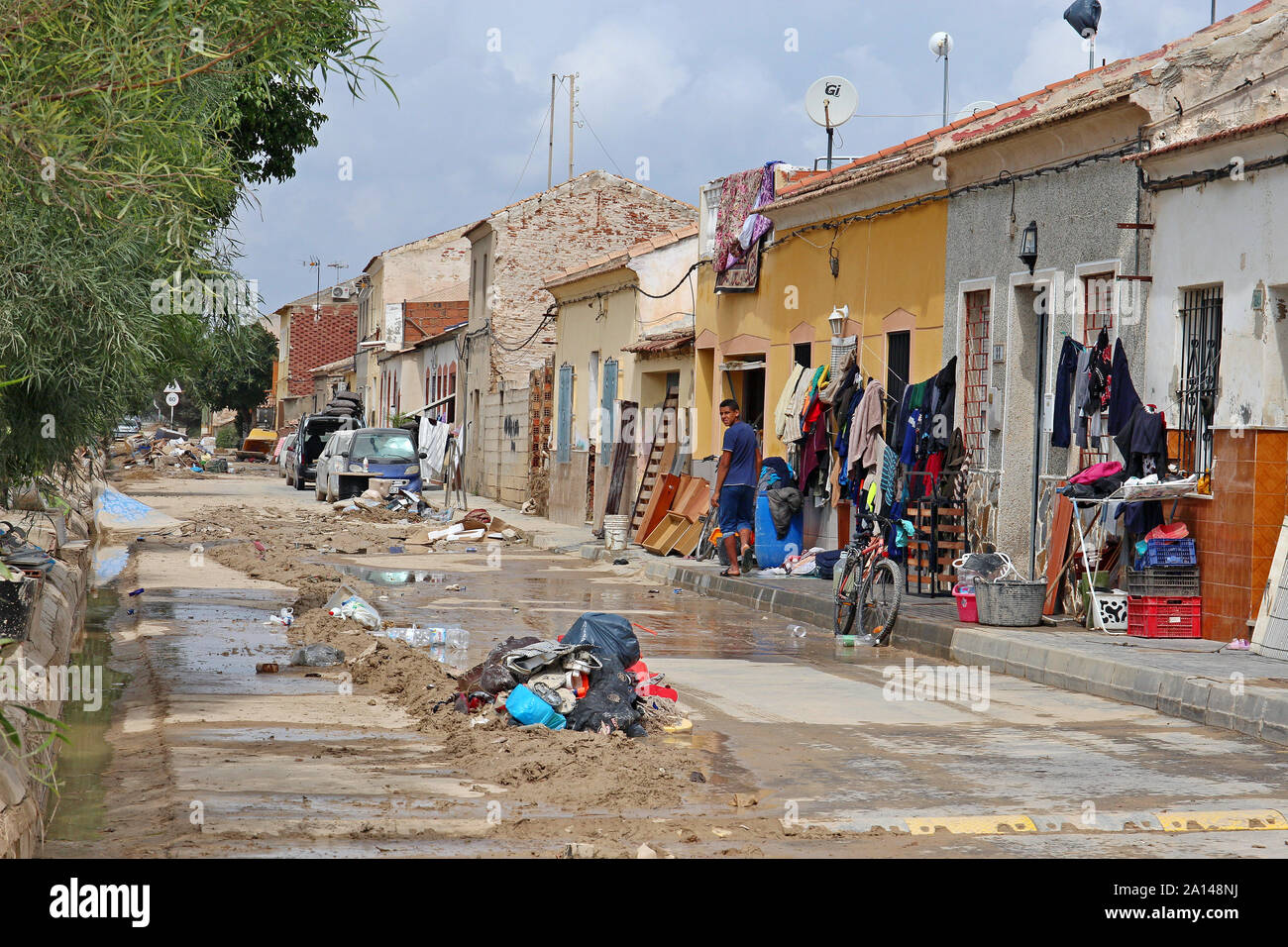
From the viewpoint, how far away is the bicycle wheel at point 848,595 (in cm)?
1370

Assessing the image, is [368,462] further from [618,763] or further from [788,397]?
[618,763]

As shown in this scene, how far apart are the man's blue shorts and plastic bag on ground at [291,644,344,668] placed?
303 inches

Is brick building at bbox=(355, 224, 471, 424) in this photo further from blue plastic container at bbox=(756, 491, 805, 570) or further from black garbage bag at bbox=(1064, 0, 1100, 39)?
black garbage bag at bbox=(1064, 0, 1100, 39)

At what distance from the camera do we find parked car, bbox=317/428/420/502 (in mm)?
33594

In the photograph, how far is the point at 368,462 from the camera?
110ft

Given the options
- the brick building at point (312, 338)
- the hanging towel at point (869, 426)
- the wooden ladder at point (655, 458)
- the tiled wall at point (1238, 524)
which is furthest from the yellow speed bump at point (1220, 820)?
the brick building at point (312, 338)

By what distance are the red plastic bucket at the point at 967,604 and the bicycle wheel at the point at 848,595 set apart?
0.98 meters

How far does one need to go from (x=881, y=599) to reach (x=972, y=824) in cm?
718

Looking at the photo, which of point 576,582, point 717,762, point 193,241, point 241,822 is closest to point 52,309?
point 193,241

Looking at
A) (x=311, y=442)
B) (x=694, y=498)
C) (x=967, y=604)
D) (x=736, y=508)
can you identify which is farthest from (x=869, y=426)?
(x=311, y=442)

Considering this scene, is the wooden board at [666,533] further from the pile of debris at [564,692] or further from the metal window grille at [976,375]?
the pile of debris at [564,692]

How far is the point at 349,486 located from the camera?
111 ft

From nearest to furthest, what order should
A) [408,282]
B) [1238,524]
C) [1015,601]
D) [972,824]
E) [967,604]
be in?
[972,824] → [1238,524] → [1015,601] → [967,604] → [408,282]

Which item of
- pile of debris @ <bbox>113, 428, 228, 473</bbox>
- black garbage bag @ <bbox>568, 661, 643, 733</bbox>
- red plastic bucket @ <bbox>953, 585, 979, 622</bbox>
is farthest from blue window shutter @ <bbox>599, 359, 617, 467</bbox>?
pile of debris @ <bbox>113, 428, 228, 473</bbox>
